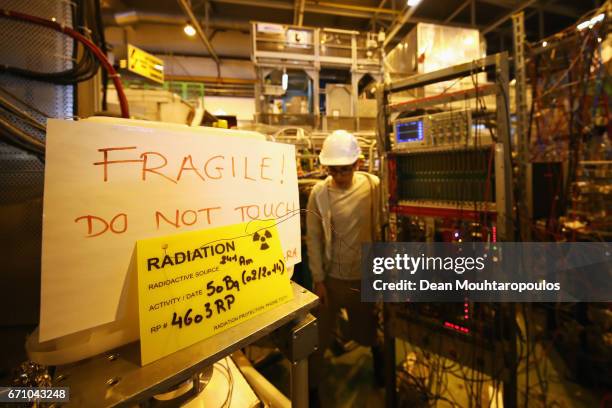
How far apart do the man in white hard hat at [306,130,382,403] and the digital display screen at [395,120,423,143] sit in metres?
0.23

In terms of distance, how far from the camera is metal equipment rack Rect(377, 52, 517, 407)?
104cm

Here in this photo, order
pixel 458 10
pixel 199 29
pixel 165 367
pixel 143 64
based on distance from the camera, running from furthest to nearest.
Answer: pixel 458 10, pixel 199 29, pixel 143 64, pixel 165 367

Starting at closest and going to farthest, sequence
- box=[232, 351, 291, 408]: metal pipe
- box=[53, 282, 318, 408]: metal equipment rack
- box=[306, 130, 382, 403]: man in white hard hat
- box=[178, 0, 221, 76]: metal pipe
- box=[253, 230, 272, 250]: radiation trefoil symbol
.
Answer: box=[53, 282, 318, 408]: metal equipment rack, box=[253, 230, 272, 250]: radiation trefoil symbol, box=[232, 351, 291, 408]: metal pipe, box=[306, 130, 382, 403]: man in white hard hat, box=[178, 0, 221, 76]: metal pipe

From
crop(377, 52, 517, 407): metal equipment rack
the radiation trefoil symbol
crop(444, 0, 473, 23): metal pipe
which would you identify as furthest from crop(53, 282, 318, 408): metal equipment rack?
crop(444, 0, 473, 23): metal pipe

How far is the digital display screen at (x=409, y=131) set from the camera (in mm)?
1310

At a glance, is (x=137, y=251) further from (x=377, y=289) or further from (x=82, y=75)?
(x=377, y=289)

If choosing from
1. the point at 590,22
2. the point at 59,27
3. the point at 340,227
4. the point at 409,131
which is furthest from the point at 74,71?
the point at 590,22

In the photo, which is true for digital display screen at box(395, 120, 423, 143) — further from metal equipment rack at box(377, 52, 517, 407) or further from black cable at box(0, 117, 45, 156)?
black cable at box(0, 117, 45, 156)

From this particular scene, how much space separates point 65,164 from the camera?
32 cm

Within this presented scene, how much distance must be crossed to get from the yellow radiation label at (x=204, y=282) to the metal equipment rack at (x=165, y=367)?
0.6 inches

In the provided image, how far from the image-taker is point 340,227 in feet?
4.76

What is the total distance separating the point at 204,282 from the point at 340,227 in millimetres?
1101

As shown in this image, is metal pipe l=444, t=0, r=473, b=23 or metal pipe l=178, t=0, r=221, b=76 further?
metal pipe l=444, t=0, r=473, b=23

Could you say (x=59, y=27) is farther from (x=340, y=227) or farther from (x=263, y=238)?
(x=340, y=227)
